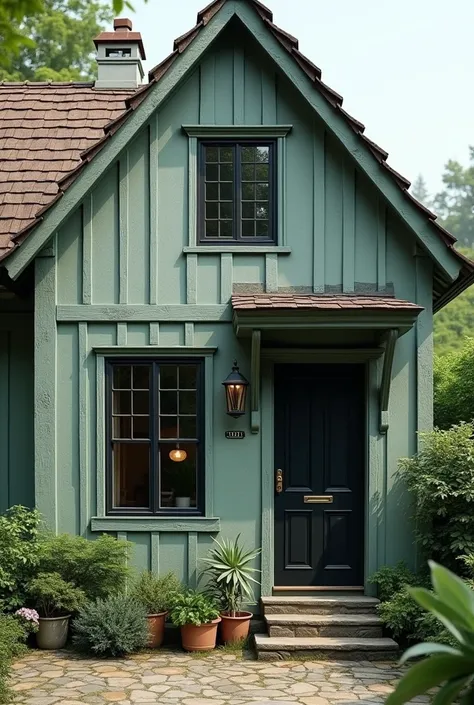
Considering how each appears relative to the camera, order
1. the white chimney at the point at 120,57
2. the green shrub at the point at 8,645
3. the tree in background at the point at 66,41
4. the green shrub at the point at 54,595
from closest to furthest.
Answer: the green shrub at the point at 8,645 < the green shrub at the point at 54,595 < the white chimney at the point at 120,57 < the tree in background at the point at 66,41

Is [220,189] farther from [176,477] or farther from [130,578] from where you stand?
[130,578]

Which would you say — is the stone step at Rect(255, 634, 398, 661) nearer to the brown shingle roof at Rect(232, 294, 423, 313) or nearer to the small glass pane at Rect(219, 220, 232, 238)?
the brown shingle roof at Rect(232, 294, 423, 313)

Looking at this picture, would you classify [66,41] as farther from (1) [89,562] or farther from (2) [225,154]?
(1) [89,562]

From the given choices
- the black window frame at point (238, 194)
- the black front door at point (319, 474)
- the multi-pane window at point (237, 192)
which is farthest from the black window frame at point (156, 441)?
Answer: the multi-pane window at point (237, 192)

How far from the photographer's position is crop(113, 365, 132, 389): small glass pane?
10320mm

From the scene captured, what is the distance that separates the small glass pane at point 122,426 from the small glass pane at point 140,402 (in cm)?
14

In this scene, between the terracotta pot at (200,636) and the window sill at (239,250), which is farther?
the window sill at (239,250)

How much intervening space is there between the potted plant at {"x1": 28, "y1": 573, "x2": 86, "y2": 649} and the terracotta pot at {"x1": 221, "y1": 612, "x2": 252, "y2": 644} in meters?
1.51

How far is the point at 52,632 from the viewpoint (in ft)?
31.0

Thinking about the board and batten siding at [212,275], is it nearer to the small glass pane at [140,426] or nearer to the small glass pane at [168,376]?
the small glass pane at [168,376]

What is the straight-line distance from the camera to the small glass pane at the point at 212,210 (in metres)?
10.4

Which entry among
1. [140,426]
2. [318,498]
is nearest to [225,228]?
[140,426]

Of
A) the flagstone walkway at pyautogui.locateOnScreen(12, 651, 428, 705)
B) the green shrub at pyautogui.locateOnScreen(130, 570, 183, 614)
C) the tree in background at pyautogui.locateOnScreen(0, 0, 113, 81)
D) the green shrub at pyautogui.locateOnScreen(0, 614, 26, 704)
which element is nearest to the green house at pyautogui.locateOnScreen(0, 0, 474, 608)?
the green shrub at pyautogui.locateOnScreen(130, 570, 183, 614)

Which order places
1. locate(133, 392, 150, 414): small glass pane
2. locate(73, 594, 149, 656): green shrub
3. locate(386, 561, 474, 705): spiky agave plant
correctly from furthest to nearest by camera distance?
1. locate(133, 392, 150, 414): small glass pane
2. locate(73, 594, 149, 656): green shrub
3. locate(386, 561, 474, 705): spiky agave plant
